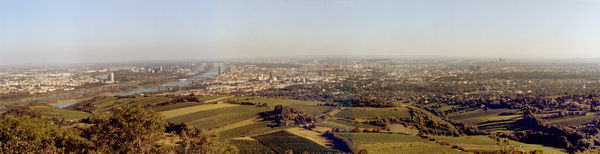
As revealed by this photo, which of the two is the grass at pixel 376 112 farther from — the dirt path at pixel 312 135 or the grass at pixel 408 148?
the grass at pixel 408 148

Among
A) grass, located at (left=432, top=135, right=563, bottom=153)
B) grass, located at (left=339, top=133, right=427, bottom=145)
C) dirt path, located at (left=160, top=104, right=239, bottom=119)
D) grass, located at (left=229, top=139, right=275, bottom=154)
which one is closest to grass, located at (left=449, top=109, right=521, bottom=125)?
grass, located at (left=432, top=135, right=563, bottom=153)

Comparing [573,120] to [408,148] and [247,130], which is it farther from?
[247,130]

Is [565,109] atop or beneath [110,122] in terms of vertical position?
beneath

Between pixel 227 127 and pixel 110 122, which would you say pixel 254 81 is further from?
pixel 110 122

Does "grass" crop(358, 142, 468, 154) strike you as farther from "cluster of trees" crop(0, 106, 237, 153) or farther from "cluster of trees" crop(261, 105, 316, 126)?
"cluster of trees" crop(0, 106, 237, 153)

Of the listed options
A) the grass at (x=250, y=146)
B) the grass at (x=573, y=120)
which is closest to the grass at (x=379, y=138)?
the grass at (x=250, y=146)

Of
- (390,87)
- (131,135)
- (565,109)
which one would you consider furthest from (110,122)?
(390,87)
